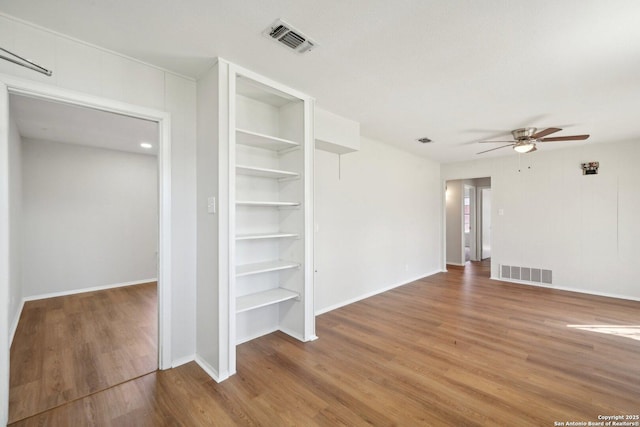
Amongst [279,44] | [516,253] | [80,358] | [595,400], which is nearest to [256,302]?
[80,358]

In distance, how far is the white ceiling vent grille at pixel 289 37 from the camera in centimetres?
187

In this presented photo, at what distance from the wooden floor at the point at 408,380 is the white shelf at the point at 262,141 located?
2.08 m

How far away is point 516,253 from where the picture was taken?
18.4ft

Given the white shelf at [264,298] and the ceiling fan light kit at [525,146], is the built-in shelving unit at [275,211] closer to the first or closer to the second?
the white shelf at [264,298]

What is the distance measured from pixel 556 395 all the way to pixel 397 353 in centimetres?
119

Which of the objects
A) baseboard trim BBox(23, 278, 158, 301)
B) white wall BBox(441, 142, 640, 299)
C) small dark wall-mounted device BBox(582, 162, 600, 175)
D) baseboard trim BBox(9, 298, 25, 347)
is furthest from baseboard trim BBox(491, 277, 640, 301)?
baseboard trim BBox(9, 298, 25, 347)

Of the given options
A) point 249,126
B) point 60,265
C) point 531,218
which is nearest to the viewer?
point 249,126

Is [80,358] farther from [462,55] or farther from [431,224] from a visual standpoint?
[431,224]

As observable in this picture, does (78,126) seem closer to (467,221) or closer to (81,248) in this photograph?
(81,248)

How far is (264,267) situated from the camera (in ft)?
9.23

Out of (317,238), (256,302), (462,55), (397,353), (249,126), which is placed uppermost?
(462,55)

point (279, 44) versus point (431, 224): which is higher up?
point (279, 44)

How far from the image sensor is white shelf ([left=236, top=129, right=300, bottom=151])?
2.60 meters

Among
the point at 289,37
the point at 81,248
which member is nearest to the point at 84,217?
the point at 81,248
